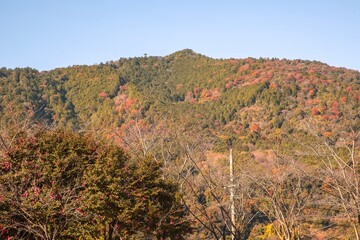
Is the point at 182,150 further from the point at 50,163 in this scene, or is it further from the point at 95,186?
the point at 50,163

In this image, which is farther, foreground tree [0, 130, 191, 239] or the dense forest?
foreground tree [0, 130, 191, 239]

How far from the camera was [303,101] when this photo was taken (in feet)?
180

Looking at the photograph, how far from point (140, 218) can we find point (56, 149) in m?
3.01

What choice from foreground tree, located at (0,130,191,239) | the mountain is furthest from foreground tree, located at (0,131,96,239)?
the mountain

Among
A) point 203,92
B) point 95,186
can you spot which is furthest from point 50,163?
point 203,92

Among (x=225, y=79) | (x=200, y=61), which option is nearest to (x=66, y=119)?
(x=225, y=79)

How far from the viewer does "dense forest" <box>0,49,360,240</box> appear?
644 cm

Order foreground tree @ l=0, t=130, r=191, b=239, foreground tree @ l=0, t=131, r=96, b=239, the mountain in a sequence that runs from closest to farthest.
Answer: foreground tree @ l=0, t=131, r=96, b=239 < foreground tree @ l=0, t=130, r=191, b=239 < the mountain

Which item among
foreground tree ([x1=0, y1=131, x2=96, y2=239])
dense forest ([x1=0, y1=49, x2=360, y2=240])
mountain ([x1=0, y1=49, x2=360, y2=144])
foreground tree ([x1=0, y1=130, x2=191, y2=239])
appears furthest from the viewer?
mountain ([x1=0, y1=49, x2=360, y2=144])

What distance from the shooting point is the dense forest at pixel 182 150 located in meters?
6.44

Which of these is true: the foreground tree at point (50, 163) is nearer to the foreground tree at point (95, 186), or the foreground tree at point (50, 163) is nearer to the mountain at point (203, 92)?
the foreground tree at point (95, 186)

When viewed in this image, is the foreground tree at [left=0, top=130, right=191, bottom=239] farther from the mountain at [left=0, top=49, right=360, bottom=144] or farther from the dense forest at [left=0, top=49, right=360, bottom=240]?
the mountain at [left=0, top=49, right=360, bottom=144]

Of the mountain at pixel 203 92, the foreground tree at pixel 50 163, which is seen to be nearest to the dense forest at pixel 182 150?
the foreground tree at pixel 50 163

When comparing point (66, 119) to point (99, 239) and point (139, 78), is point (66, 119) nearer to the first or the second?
point (139, 78)
